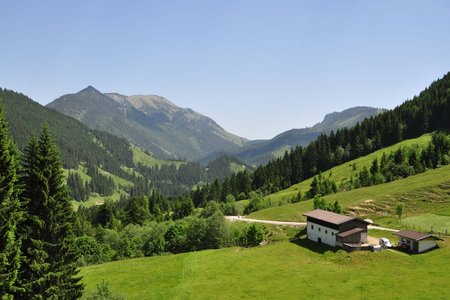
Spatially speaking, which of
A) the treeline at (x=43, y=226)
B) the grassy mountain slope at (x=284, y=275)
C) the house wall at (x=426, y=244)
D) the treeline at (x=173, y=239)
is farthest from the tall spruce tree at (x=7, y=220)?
the house wall at (x=426, y=244)

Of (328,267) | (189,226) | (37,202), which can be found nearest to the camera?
(37,202)

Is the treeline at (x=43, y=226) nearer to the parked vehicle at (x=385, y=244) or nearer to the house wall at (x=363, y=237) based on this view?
the parked vehicle at (x=385, y=244)

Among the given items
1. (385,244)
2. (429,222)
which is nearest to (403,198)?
(429,222)

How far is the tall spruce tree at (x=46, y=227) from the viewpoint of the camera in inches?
1300

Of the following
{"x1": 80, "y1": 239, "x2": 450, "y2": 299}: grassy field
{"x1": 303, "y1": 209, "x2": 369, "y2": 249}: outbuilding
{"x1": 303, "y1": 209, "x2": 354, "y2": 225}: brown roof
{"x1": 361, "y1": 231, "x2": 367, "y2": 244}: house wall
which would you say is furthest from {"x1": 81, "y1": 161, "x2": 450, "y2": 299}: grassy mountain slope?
{"x1": 361, "y1": 231, "x2": 367, "y2": 244}: house wall

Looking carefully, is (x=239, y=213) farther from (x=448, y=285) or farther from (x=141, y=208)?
(x=448, y=285)

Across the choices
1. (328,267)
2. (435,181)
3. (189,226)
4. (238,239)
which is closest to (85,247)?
(189,226)

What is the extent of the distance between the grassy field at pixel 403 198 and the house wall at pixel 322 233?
22910mm

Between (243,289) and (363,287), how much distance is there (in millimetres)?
17351

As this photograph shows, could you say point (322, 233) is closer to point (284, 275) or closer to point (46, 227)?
point (284, 275)

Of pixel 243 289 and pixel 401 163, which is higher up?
pixel 401 163

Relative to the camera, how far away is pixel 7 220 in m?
27.2

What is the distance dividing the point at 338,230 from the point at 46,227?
55.7 meters

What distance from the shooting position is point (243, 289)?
59375 millimetres
